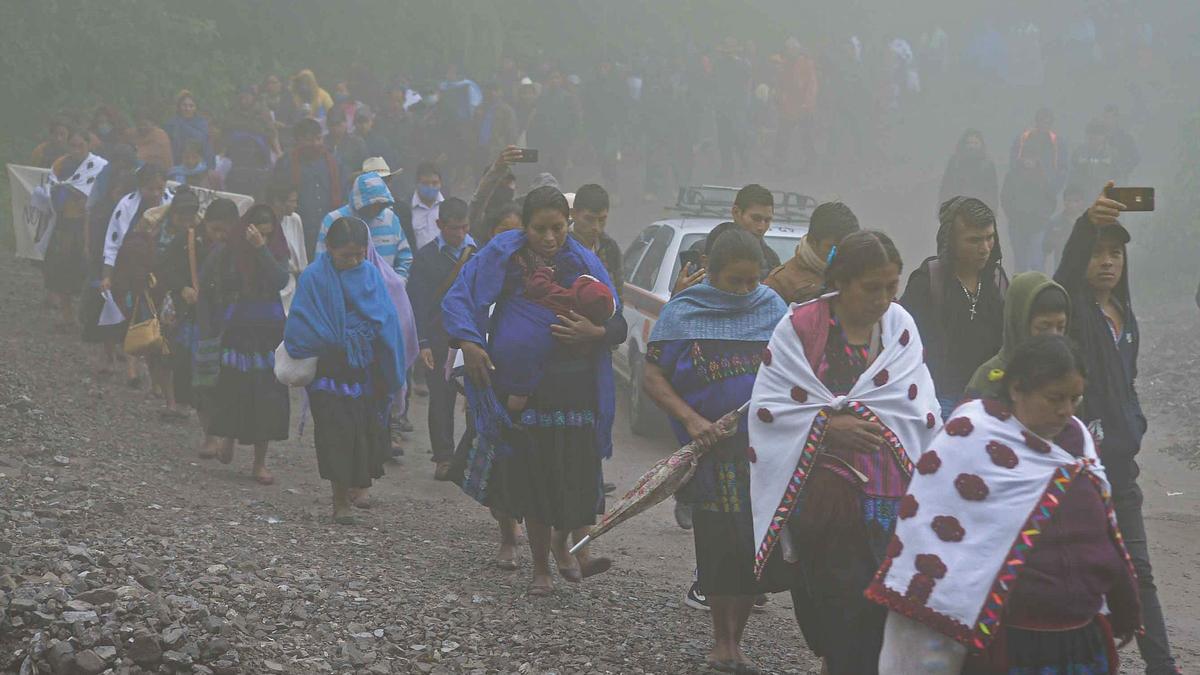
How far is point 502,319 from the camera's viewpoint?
672cm

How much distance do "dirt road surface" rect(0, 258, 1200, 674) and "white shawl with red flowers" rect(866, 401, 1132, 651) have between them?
1938 mm

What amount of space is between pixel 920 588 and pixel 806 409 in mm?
994

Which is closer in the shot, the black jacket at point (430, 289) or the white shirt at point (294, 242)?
the black jacket at point (430, 289)

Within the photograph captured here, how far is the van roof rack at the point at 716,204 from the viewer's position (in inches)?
555

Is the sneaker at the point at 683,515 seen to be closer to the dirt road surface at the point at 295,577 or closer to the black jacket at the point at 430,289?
the dirt road surface at the point at 295,577

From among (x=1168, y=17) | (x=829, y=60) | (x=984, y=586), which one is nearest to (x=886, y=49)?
(x=829, y=60)

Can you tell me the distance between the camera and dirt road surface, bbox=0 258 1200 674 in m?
5.29

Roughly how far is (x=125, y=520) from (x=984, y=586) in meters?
4.69

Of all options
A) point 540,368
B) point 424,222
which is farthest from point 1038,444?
point 424,222

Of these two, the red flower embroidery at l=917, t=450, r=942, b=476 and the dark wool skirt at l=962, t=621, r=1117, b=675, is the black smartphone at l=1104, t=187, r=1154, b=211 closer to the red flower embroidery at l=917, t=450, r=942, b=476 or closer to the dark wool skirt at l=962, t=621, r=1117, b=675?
the red flower embroidery at l=917, t=450, r=942, b=476

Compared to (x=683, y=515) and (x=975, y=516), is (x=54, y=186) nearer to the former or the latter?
(x=683, y=515)

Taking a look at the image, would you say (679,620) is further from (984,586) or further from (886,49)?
(886,49)

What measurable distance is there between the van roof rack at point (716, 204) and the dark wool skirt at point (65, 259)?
5.80 meters

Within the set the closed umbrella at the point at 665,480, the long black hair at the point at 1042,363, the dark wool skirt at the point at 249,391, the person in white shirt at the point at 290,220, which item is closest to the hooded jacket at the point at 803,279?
the closed umbrella at the point at 665,480
